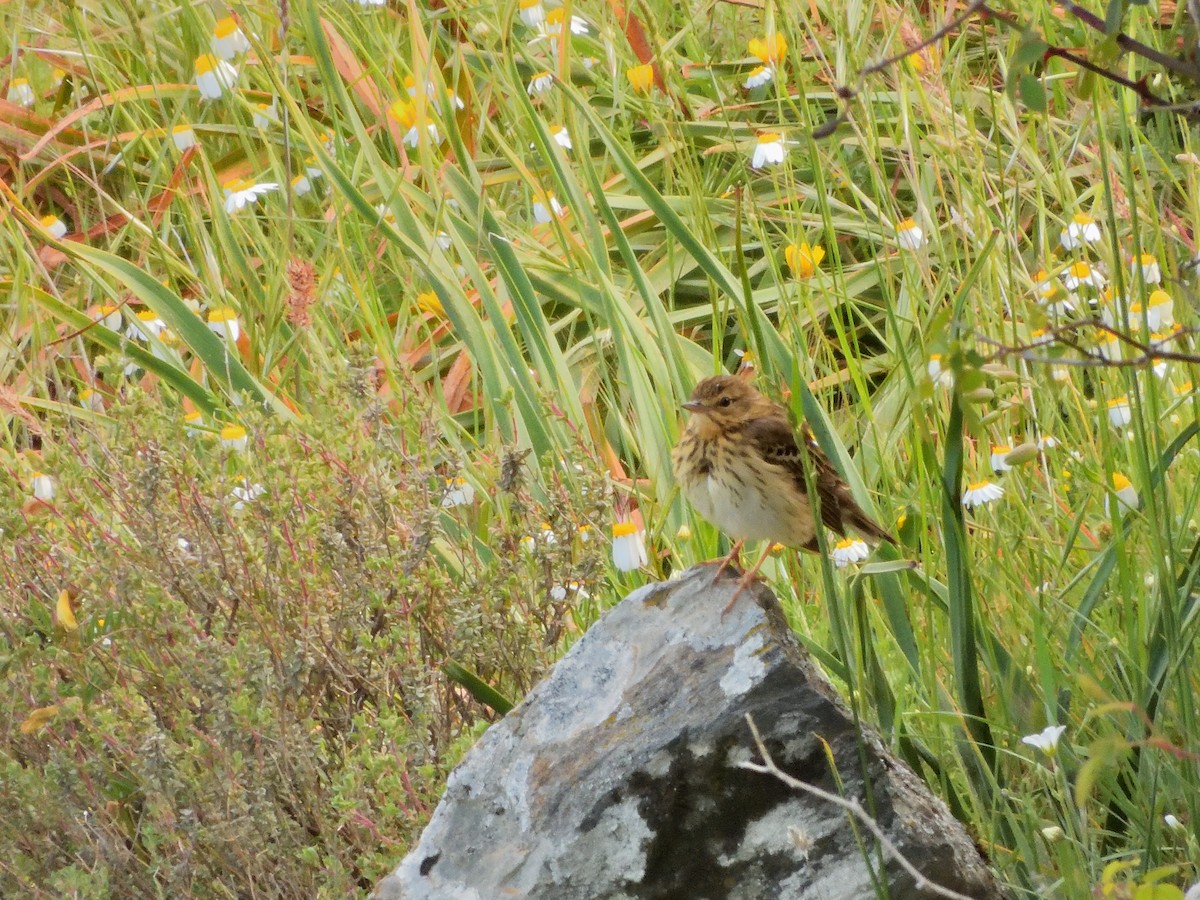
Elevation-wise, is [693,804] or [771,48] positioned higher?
[771,48]

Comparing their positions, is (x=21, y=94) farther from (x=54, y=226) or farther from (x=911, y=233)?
(x=911, y=233)

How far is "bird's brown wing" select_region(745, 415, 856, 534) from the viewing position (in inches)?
124

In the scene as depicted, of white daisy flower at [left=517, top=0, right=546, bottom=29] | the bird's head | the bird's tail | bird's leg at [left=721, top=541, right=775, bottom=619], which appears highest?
white daisy flower at [left=517, top=0, right=546, bottom=29]

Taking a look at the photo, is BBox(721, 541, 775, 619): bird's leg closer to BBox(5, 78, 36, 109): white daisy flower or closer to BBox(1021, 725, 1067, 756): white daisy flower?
BBox(1021, 725, 1067, 756): white daisy flower

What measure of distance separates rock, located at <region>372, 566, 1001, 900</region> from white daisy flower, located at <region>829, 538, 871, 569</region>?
3.33 ft

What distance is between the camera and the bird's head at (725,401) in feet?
10.7

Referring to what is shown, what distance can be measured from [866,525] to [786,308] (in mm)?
673

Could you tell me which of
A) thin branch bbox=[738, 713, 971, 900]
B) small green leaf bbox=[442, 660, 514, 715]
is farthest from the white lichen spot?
small green leaf bbox=[442, 660, 514, 715]

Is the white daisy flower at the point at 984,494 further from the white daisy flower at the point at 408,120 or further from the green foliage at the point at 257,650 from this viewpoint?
the white daisy flower at the point at 408,120

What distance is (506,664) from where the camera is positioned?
319cm

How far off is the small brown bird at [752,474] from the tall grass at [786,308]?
0.10m

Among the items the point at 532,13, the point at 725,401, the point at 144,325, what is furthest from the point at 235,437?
the point at 532,13

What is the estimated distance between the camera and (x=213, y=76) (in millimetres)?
4980

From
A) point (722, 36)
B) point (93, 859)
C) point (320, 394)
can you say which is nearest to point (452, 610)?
point (320, 394)
